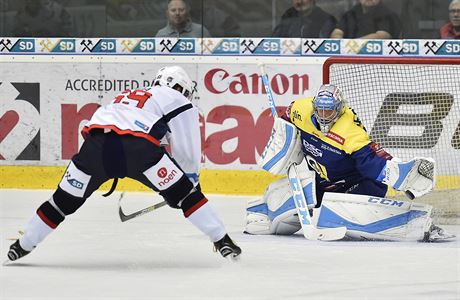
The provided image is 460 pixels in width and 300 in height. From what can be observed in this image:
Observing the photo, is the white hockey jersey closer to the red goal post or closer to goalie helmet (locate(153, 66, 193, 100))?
goalie helmet (locate(153, 66, 193, 100))

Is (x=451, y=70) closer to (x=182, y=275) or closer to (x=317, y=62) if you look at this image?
(x=317, y=62)

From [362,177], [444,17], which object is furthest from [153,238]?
[444,17]

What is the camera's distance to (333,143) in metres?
7.14

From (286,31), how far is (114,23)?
1.25 meters

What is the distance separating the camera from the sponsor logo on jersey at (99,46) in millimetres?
9578

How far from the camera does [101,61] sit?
373 inches

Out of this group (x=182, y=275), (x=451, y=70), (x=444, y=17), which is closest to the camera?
(x=182, y=275)

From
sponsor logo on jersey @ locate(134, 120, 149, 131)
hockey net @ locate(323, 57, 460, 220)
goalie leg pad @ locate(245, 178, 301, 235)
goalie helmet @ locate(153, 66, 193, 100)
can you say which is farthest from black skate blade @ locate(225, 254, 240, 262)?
hockey net @ locate(323, 57, 460, 220)

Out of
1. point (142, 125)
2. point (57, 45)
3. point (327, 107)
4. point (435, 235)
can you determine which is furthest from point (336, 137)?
point (57, 45)

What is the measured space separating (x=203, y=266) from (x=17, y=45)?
4.10m

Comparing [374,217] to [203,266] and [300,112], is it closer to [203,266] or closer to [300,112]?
[300,112]

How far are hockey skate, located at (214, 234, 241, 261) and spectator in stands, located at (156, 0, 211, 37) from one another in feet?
12.2

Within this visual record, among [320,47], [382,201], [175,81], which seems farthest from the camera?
[320,47]

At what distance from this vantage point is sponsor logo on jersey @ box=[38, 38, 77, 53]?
962cm
